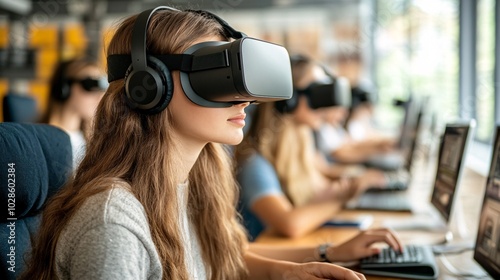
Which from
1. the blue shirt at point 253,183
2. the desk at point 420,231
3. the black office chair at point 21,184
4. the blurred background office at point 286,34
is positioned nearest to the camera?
the black office chair at point 21,184

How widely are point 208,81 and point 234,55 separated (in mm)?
65

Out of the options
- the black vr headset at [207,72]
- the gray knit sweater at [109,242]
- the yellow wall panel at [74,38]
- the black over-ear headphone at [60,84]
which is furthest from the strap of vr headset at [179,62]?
the yellow wall panel at [74,38]

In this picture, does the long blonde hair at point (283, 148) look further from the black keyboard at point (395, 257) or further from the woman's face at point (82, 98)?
the woman's face at point (82, 98)

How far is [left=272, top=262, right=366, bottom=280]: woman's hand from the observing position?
1.00 meters

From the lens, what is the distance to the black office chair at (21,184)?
104cm

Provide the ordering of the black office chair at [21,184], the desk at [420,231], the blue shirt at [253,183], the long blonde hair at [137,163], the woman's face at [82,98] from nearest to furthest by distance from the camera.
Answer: the long blonde hair at [137,163], the black office chair at [21,184], the desk at [420,231], the blue shirt at [253,183], the woman's face at [82,98]

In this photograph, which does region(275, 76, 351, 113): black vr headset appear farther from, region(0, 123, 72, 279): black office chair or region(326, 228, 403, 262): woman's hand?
region(0, 123, 72, 279): black office chair

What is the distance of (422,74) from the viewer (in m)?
5.18

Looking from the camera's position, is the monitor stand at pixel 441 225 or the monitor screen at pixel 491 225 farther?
the monitor stand at pixel 441 225

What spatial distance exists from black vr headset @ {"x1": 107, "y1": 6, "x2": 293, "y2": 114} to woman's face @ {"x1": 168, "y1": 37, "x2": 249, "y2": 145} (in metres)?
0.01

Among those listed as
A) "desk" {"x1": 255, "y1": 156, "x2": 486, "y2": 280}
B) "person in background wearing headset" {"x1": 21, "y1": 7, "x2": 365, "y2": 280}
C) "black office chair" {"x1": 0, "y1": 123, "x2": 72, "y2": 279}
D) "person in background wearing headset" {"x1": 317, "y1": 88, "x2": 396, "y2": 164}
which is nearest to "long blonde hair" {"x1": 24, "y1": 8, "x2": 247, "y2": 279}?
"person in background wearing headset" {"x1": 21, "y1": 7, "x2": 365, "y2": 280}

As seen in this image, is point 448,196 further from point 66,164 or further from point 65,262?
point 65,262

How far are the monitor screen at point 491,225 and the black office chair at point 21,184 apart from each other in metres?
0.92

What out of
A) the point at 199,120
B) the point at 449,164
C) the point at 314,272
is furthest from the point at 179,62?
the point at 449,164
